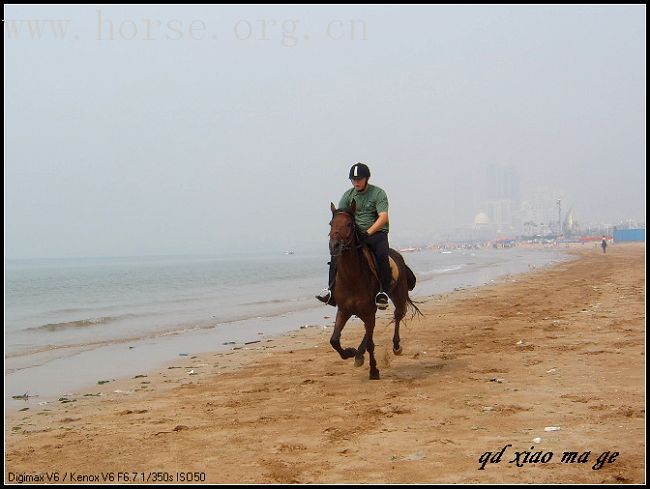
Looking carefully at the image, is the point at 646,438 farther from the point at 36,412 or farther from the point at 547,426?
the point at 36,412

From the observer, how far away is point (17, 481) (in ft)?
17.7

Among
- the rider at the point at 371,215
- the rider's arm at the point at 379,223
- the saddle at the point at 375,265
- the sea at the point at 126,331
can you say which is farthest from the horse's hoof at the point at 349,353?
the sea at the point at 126,331

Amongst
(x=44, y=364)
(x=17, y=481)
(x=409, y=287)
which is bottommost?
(x=44, y=364)

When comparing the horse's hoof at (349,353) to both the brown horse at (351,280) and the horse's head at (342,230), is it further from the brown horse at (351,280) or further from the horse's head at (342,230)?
the horse's head at (342,230)

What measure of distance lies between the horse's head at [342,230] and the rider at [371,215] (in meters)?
0.48

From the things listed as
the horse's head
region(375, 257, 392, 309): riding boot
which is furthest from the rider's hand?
region(375, 257, 392, 309): riding boot

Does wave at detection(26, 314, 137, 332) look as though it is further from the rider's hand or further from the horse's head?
the horse's head

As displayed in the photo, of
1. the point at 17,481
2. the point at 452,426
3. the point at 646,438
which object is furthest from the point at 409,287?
the point at 17,481

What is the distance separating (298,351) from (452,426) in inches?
273

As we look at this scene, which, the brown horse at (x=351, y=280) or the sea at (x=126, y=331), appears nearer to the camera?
the brown horse at (x=351, y=280)

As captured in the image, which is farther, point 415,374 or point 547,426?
point 415,374

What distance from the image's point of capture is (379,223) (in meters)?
9.16

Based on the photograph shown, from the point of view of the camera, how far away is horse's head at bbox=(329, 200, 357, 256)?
28.1ft

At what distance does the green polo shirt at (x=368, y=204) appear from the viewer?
941 cm
